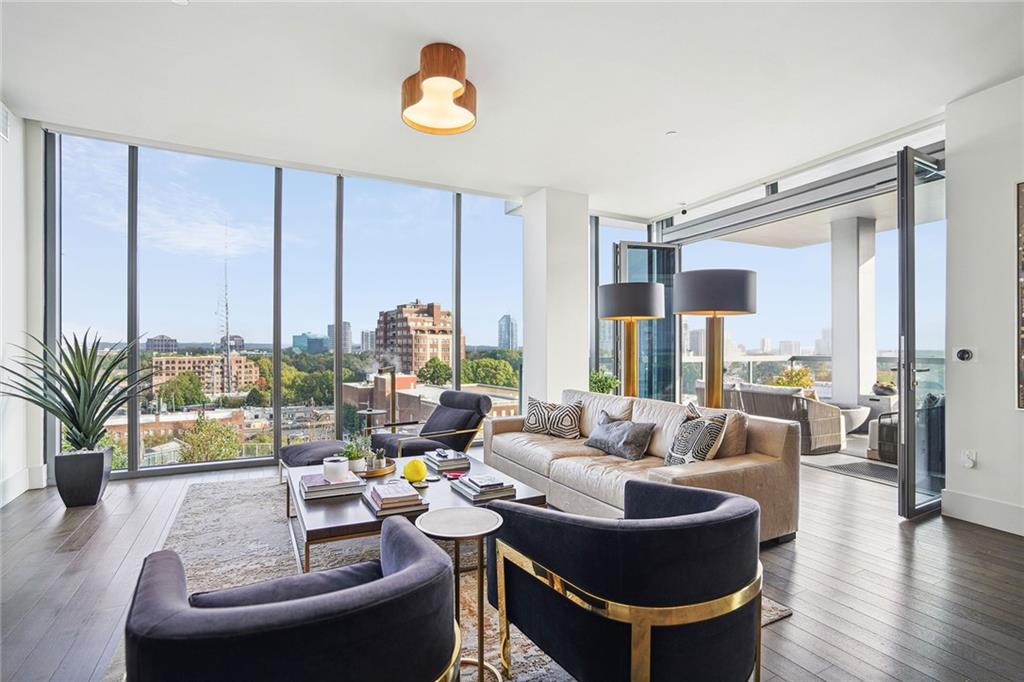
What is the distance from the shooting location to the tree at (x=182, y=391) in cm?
479

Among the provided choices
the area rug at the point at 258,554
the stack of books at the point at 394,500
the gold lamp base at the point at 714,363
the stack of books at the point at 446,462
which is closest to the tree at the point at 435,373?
the area rug at the point at 258,554

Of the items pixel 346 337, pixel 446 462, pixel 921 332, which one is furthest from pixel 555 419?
pixel 921 332

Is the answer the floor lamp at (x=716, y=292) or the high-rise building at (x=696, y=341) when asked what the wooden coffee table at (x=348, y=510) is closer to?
the floor lamp at (x=716, y=292)

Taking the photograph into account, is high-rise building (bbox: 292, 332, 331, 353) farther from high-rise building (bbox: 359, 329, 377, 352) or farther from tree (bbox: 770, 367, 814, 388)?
tree (bbox: 770, 367, 814, 388)

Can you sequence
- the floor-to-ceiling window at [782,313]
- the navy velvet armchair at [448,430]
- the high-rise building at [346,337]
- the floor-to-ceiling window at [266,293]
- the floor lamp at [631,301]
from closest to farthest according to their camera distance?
the navy velvet armchair at [448,430] → the floor lamp at [631,301] → the floor-to-ceiling window at [266,293] → the high-rise building at [346,337] → the floor-to-ceiling window at [782,313]

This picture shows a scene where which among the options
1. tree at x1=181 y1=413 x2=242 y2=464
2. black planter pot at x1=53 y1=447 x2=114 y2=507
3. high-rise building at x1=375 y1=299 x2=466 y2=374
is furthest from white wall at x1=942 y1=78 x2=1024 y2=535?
black planter pot at x1=53 y1=447 x2=114 y2=507

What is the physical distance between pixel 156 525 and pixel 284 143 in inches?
122

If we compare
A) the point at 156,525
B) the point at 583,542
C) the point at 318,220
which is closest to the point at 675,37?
the point at 583,542

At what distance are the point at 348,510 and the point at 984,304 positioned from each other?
4107mm

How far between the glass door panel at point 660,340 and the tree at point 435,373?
8.38 feet

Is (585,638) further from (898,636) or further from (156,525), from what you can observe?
(156,525)

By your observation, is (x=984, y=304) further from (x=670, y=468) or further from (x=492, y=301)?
(x=492, y=301)

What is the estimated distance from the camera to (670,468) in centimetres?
288

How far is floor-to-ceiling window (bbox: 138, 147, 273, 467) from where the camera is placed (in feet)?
15.6
